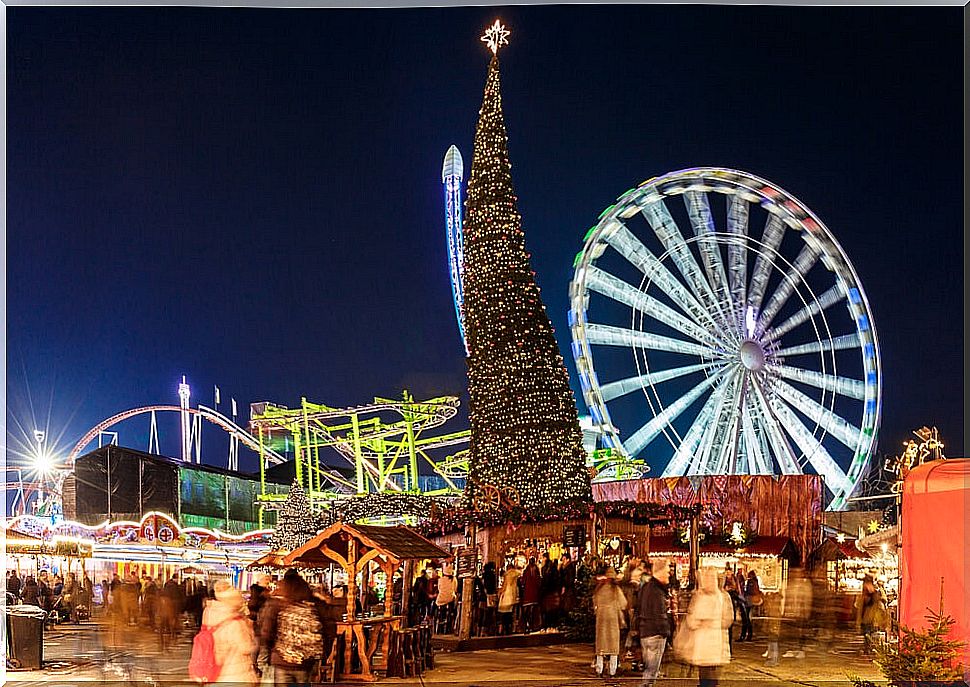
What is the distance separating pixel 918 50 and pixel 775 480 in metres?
4.79

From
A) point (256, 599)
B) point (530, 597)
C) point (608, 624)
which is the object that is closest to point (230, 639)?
A: point (256, 599)

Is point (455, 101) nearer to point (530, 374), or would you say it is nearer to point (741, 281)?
point (530, 374)

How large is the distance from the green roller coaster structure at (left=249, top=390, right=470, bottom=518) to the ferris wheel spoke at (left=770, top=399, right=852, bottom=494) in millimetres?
3826

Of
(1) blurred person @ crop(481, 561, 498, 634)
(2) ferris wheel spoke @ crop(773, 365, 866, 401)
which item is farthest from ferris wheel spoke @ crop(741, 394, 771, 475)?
(1) blurred person @ crop(481, 561, 498, 634)

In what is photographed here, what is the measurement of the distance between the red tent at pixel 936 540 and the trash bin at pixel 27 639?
7.53m

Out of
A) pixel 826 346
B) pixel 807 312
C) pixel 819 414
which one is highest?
pixel 807 312

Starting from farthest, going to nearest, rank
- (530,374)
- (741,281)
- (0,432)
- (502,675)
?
1. (741,281)
2. (530,374)
3. (0,432)
4. (502,675)

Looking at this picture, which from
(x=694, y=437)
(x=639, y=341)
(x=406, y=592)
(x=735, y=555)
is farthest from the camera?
(x=639, y=341)

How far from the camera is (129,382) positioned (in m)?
12.8

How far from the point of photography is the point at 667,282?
46.1 feet

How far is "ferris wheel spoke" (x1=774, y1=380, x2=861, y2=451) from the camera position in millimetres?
14055

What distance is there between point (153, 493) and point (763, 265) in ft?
23.4

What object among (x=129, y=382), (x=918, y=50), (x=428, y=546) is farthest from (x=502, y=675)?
(x=918, y=50)

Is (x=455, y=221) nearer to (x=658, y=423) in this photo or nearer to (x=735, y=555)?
(x=658, y=423)
